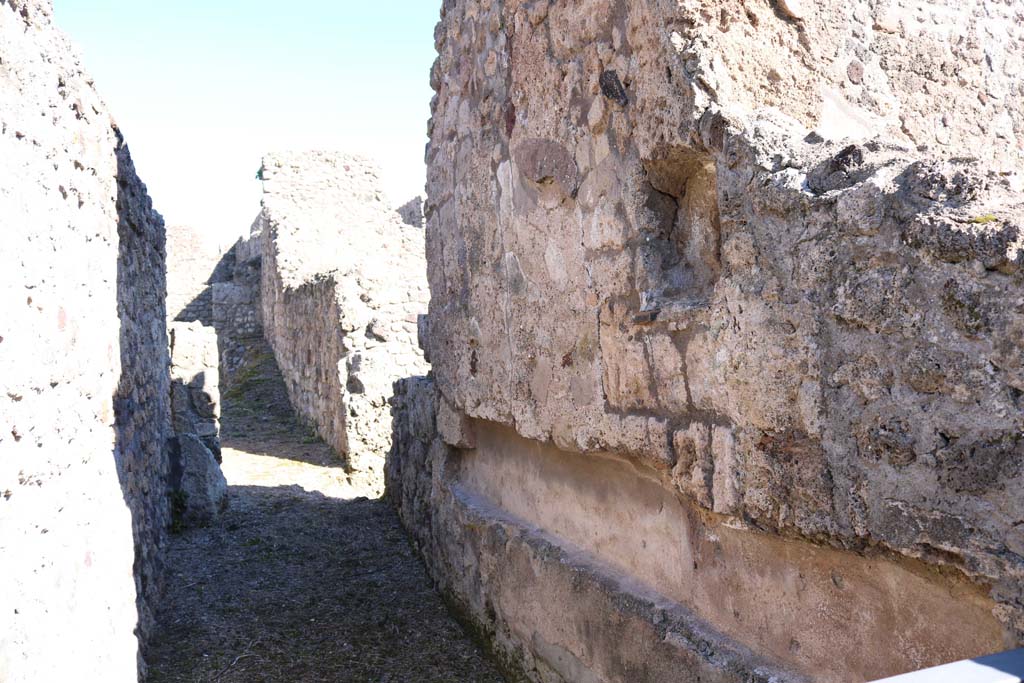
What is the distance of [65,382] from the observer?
2680 mm

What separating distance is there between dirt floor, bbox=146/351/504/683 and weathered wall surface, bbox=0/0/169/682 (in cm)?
30

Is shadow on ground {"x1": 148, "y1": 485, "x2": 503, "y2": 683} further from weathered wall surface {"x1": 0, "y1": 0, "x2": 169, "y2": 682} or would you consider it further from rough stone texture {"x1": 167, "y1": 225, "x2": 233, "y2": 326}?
rough stone texture {"x1": 167, "y1": 225, "x2": 233, "y2": 326}

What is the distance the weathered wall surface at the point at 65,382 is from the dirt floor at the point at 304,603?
30cm

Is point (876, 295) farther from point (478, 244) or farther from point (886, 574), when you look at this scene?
point (478, 244)

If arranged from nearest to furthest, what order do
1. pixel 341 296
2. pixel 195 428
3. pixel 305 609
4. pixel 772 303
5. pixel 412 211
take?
pixel 772 303 < pixel 305 609 < pixel 195 428 < pixel 341 296 < pixel 412 211

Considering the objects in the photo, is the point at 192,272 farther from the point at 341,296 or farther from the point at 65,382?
the point at 65,382

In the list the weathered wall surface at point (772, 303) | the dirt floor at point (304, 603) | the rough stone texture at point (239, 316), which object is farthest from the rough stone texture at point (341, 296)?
the weathered wall surface at point (772, 303)

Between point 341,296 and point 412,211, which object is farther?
point 412,211

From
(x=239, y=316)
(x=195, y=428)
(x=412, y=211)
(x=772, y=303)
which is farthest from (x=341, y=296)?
(x=412, y=211)

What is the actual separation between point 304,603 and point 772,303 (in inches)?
125

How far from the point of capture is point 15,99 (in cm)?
240

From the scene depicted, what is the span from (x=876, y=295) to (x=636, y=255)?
31.2 inches

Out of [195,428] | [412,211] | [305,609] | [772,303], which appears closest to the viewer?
[772,303]

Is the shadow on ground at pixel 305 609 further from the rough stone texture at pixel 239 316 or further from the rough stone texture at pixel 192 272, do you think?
the rough stone texture at pixel 192 272
